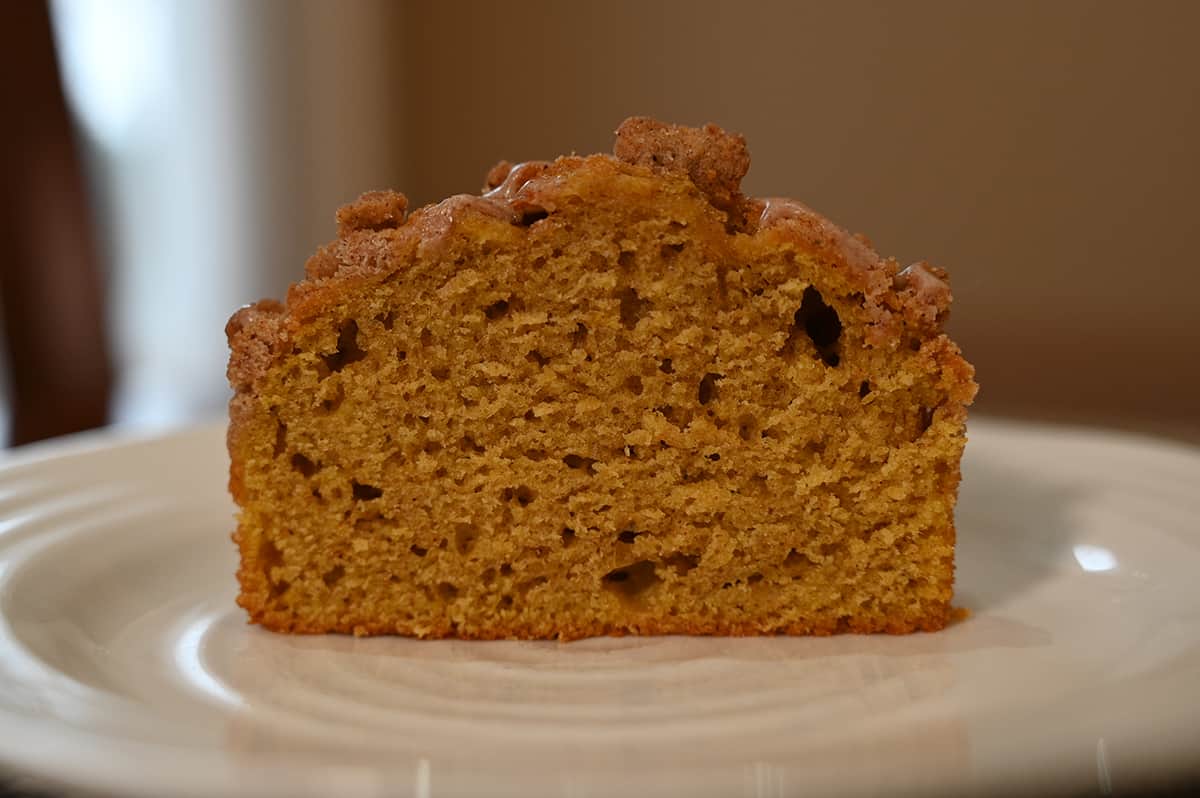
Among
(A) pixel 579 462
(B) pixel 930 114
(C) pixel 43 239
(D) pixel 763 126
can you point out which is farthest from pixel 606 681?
(B) pixel 930 114

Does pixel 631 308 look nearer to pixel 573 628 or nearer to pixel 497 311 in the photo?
pixel 497 311

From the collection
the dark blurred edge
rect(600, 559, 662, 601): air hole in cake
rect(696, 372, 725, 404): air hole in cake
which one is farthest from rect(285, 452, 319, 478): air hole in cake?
the dark blurred edge

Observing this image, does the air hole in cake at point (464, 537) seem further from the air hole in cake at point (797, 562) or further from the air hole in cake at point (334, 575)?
the air hole in cake at point (797, 562)

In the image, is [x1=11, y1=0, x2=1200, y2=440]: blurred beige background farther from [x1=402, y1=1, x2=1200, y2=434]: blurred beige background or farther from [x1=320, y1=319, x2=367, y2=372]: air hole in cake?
[x1=320, y1=319, x2=367, y2=372]: air hole in cake

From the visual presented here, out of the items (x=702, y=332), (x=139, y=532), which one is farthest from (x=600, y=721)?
(x=139, y=532)

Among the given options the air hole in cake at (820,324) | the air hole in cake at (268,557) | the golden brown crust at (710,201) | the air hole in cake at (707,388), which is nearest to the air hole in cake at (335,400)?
the golden brown crust at (710,201)

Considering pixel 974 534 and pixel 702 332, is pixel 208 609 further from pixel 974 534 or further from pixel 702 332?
pixel 974 534

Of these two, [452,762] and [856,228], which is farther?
[856,228]
